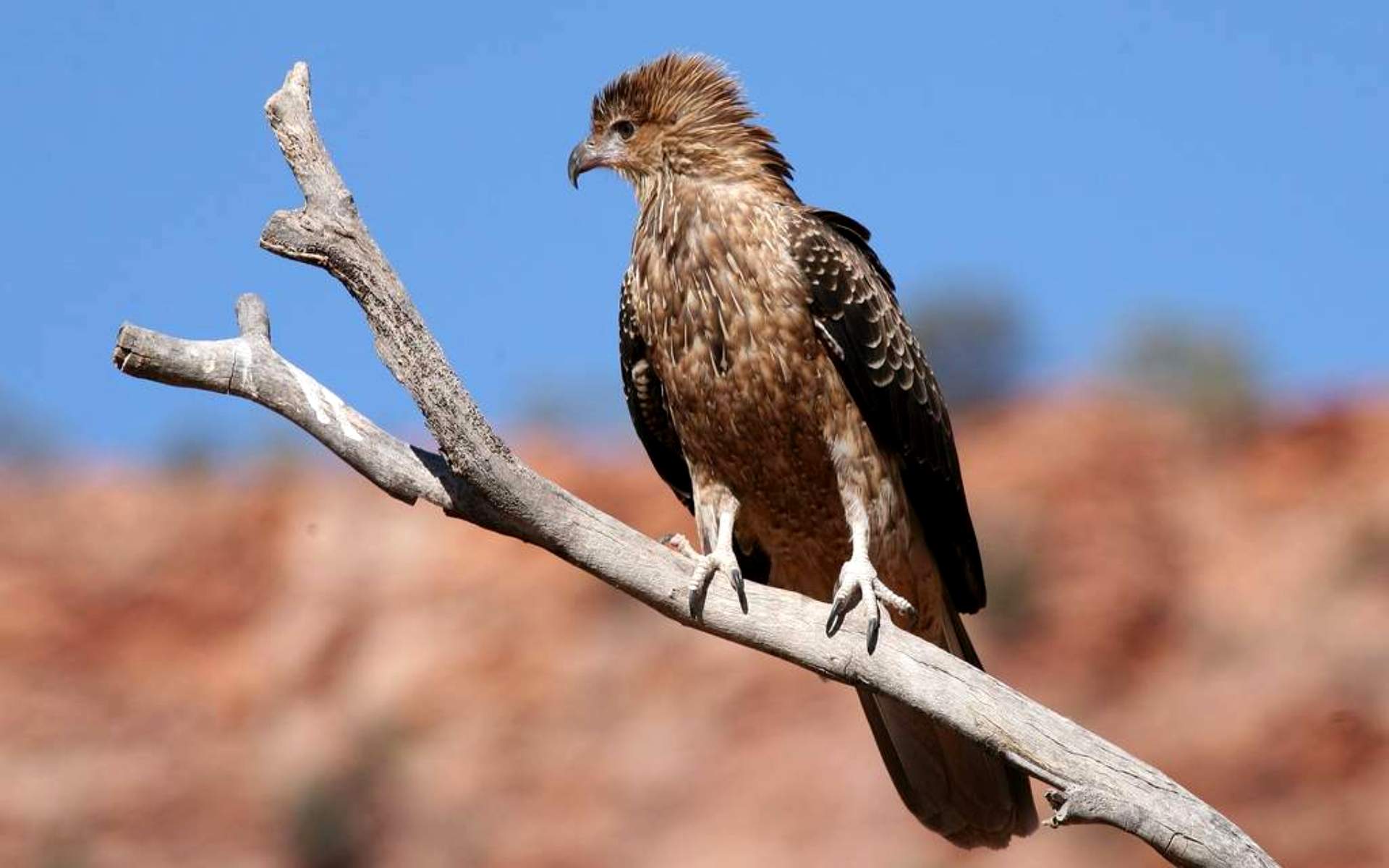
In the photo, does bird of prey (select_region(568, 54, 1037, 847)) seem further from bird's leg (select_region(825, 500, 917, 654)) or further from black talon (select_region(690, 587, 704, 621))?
black talon (select_region(690, 587, 704, 621))

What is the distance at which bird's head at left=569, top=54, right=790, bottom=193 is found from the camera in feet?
25.5

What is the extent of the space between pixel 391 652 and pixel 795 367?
1592 centimetres

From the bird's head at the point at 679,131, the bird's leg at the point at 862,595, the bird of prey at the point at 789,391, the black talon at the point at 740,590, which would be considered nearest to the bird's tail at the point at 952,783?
the bird of prey at the point at 789,391

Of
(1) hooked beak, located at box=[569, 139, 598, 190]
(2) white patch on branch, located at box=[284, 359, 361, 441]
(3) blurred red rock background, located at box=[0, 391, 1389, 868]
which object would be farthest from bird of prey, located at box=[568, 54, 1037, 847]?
(3) blurred red rock background, located at box=[0, 391, 1389, 868]

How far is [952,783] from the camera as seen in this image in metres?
7.59

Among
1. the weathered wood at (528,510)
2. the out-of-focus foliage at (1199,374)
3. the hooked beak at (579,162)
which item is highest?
the out-of-focus foliage at (1199,374)

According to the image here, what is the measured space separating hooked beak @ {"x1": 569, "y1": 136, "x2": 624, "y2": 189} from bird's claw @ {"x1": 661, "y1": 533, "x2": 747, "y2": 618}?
6.33 ft

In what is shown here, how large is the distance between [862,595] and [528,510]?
137 cm

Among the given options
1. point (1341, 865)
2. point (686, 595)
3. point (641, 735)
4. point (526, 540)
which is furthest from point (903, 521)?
point (641, 735)

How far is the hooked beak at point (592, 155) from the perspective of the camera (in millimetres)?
8016

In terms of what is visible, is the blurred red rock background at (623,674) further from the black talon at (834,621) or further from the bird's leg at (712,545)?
the black talon at (834,621)

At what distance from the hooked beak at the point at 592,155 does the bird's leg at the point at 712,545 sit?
4.75ft

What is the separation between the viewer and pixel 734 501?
7742 mm

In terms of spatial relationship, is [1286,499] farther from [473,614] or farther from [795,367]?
[795,367]
